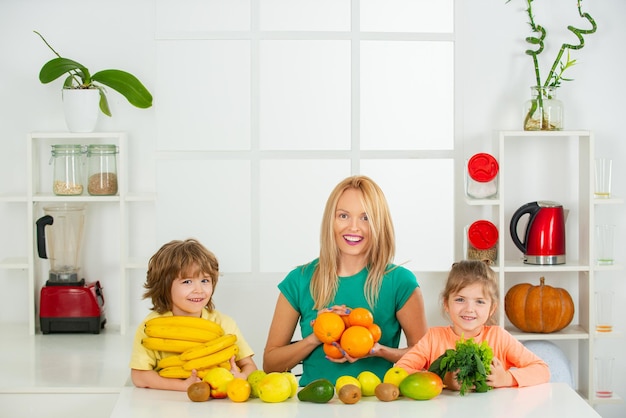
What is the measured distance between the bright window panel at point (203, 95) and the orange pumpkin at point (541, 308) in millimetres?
1373

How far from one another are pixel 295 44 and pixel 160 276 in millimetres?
1752

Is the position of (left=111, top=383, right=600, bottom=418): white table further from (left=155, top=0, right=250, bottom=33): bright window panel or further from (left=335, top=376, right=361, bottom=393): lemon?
(left=155, top=0, right=250, bottom=33): bright window panel

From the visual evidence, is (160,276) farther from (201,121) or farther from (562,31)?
(562,31)

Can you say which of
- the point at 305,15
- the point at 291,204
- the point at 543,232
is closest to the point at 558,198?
the point at 543,232

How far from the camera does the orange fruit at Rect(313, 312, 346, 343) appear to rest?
2687 mm

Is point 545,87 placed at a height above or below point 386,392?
above

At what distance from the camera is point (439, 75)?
4.26 m

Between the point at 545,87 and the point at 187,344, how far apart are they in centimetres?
214

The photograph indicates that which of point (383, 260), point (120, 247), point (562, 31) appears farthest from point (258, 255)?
point (562, 31)

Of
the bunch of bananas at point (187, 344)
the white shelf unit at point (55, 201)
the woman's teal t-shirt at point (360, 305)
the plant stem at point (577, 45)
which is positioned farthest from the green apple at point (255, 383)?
the plant stem at point (577, 45)

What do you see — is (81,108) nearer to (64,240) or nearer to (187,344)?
(64,240)

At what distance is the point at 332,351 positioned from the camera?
108 inches

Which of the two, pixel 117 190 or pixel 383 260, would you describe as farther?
pixel 117 190

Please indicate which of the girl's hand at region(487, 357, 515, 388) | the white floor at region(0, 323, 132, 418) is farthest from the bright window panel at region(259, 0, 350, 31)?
the girl's hand at region(487, 357, 515, 388)
